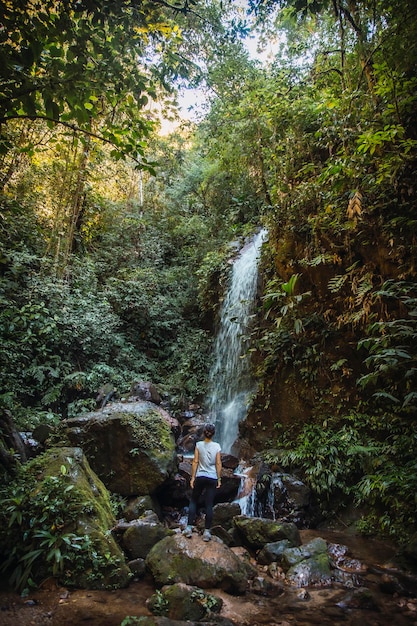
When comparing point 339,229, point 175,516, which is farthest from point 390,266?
point 175,516

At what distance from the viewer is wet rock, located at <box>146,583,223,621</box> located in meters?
3.29

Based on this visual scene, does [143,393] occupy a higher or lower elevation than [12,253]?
lower

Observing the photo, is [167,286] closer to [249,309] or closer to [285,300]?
[249,309]

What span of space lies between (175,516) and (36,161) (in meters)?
11.0

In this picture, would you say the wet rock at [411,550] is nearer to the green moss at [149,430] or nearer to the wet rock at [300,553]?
the wet rock at [300,553]

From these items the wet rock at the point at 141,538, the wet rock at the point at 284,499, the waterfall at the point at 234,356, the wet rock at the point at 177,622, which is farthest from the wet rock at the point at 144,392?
the wet rock at the point at 177,622

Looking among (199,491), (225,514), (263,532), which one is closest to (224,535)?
(263,532)

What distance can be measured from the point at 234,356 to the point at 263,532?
20.4ft

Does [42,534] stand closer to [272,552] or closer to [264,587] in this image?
[264,587]

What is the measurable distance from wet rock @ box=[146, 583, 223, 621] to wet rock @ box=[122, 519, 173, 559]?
889mm

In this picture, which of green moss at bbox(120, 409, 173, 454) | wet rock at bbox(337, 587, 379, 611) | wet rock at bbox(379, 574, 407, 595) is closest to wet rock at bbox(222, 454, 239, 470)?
green moss at bbox(120, 409, 173, 454)

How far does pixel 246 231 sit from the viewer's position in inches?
558

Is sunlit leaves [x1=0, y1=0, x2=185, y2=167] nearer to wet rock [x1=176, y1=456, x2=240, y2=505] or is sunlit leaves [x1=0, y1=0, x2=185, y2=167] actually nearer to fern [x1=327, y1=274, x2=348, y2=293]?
fern [x1=327, y1=274, x2=348, y2=293]

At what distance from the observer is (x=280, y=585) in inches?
165
